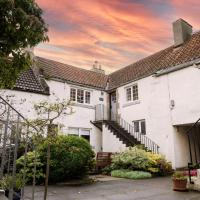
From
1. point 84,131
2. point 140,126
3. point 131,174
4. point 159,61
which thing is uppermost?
point 159,61

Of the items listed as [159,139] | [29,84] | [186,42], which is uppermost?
[186,42]

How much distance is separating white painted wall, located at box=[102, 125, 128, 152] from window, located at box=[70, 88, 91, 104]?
118 inches

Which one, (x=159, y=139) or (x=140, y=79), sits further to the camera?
(x=140, y=79)

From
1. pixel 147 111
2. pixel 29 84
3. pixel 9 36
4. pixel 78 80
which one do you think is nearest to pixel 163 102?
pixel 147 111

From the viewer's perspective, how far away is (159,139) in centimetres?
1634

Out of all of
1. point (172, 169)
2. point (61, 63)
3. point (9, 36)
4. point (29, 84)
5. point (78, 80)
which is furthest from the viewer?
point (61, 63)

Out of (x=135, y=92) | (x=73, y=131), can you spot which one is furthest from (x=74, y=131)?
(x=135, y=92)

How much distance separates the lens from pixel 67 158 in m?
11.5

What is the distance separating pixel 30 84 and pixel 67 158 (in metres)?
7.71

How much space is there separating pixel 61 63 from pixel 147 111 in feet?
32.3

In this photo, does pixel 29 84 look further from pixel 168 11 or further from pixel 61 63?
pixel 168 11

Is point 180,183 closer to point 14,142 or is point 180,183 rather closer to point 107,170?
point 14,142

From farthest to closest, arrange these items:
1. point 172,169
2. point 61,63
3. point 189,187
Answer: point 61,63, point 172,169, point 189,187

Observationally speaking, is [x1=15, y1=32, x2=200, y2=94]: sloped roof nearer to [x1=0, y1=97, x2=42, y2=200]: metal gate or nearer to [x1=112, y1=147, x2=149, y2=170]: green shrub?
[x1=112, y1=147, x2=149, y2=170]: green shrub
